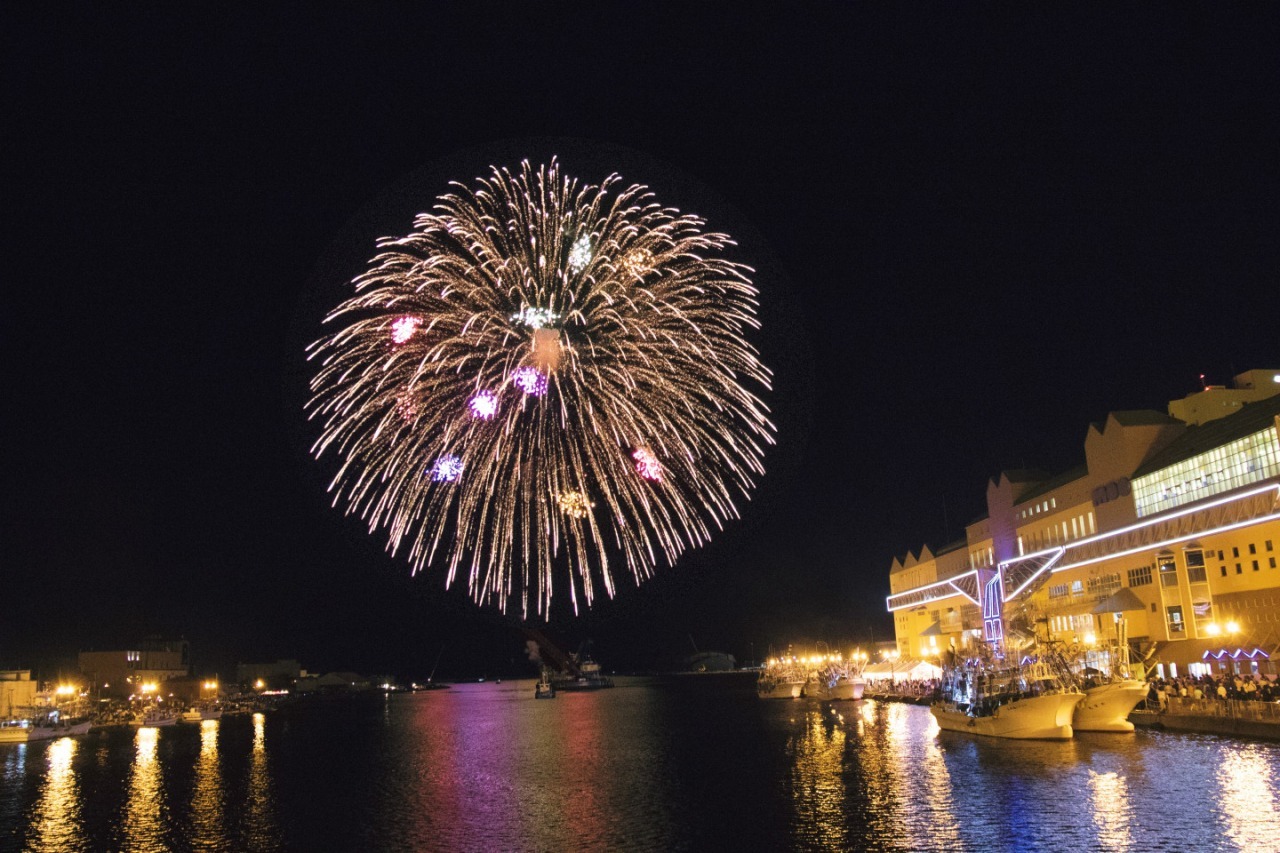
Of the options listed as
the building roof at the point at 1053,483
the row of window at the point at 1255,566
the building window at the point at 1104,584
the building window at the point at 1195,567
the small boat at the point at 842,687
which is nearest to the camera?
the row of window at the point at 1255,566

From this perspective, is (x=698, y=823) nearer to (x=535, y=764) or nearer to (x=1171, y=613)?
(x=535, y=764)

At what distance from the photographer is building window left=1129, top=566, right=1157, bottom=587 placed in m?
62.2

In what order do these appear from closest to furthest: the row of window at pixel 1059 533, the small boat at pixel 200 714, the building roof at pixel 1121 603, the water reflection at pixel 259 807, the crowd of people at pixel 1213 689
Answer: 1. the water reflection at pixel 259 807
2. the crowd of people at pixel 1213 689
3. the building roof at pixel 1121 603
4. the row of window at pixel 1059 533
5. the small boat at pixel 200 714

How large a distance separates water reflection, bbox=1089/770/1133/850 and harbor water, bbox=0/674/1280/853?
0.11 meters

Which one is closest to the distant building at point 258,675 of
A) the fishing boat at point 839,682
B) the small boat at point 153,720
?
the small boat at point 153,720

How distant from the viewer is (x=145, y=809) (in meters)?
40.8

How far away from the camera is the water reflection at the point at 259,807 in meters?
33.7

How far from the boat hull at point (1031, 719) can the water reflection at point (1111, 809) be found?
12.0 m

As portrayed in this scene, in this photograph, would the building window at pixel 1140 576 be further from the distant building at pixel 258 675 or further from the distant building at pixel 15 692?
the distant building at pixel 258 675

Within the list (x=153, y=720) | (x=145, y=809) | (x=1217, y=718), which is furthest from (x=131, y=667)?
(x=1217, y=718)

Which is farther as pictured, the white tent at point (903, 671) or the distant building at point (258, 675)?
the distant building at point (258, 675)

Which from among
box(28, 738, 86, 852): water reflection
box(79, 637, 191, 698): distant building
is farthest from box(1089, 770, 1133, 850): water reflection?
box(79, 637, 191, 698): distant building

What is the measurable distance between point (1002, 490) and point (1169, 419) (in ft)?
81.8

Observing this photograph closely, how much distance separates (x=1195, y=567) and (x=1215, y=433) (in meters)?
8.59
